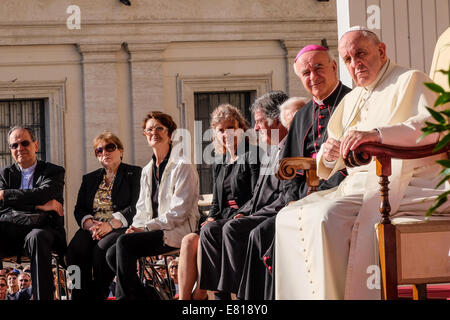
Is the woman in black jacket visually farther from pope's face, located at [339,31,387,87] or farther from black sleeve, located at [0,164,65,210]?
pope's face, located at [339,31,387,87]

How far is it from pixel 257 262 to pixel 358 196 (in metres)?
0.91

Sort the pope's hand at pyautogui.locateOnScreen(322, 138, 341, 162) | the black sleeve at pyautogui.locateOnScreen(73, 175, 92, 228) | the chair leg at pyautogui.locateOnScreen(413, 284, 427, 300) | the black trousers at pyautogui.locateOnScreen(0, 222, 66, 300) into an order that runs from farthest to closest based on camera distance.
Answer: the black sleeve at pyautogui.locateOnScreen(73, 175, 92, 228) < the black trousers at pyautogui.locateOnScreen(0, 222, 66, 300) < the chair leg at pyautogui.locateOnScreen(413, 284, 427, 300) < the pope's hand at pyautogui.locateOnScreen(322, 138, 341, 162)

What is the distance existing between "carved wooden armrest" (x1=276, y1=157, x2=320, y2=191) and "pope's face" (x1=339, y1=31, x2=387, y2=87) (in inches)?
20.0

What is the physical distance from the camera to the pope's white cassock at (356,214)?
3885mm

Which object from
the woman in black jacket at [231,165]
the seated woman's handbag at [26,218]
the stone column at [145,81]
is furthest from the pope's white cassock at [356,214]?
the stone column at [145,81]

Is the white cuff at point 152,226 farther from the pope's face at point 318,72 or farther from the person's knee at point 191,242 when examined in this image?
the pope's face at point 318,72

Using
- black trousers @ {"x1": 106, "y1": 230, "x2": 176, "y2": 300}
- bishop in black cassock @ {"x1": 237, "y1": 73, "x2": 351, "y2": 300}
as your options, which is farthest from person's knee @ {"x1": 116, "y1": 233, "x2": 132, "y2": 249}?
bishop in black cassock @ {"x1": 237, "y1": 73, "x2": 351, "y2": 300}

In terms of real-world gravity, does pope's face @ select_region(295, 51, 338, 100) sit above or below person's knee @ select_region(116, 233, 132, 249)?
above

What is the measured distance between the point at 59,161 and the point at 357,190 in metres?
12.0

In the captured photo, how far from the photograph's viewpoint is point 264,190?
5535mm

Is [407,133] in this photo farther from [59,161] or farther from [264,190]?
[59,161]

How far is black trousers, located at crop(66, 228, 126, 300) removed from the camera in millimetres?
6297

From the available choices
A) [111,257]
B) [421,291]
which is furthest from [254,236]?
[111,257]

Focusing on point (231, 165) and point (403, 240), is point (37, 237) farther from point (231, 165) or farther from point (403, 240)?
point (403, 240)
